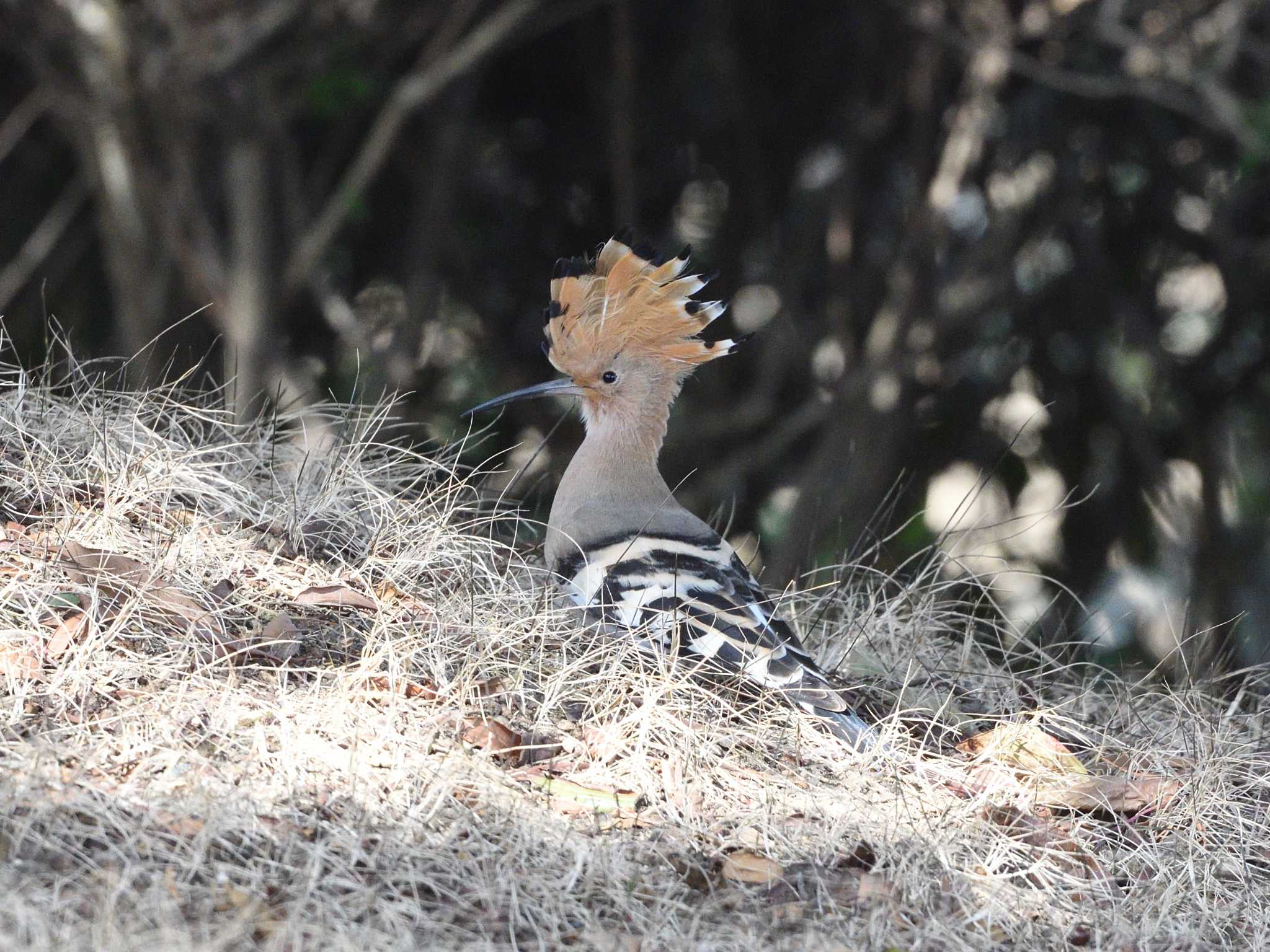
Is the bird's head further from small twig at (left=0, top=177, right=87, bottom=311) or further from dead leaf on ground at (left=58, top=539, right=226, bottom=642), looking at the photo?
Answer: small twig at (left=0, top=177, right=87, bottom=311)

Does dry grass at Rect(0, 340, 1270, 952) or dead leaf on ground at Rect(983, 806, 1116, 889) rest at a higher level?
dry grass at Rect(0, 340, 1270, 952)

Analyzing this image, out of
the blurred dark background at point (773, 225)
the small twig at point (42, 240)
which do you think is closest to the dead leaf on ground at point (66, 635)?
the blurred dark background at point (773, 225)

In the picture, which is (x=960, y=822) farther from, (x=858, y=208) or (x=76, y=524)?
(x=858, y=208)

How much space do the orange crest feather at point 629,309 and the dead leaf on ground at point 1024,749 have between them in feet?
3.62

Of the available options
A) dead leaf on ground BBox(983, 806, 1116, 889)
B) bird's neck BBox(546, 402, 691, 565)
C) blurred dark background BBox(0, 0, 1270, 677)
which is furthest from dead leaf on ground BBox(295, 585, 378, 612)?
blurred dark background BBox(0, 0, 1270, 677)

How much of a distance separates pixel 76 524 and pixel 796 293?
17.1ft

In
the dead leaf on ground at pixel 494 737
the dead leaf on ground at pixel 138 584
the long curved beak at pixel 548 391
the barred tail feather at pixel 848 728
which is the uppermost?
the dead leaf on ground at pixel 138 584

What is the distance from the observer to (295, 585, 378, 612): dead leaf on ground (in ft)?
8.56

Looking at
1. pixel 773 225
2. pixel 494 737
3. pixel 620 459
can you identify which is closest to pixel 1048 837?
pixel 494 737

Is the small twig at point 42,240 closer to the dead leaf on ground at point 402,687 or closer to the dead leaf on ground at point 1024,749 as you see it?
the dead leaf on ground at point 402,687

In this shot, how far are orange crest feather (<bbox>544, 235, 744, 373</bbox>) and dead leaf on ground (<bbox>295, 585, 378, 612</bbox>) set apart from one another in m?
1.01

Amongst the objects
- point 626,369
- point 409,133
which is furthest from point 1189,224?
point 626,369

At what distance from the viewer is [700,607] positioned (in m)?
2.80

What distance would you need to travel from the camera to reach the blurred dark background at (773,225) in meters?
6.22
